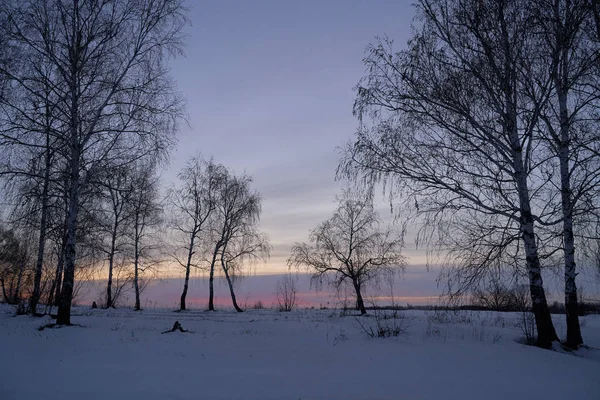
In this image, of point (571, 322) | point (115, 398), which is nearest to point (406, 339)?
point (571, 322)

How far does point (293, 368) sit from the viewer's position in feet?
26.2

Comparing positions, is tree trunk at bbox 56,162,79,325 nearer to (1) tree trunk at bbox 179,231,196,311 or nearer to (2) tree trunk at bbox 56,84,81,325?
(2) tree trunk at bbox 56,84,81,325

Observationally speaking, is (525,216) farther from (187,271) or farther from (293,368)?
(187,271)

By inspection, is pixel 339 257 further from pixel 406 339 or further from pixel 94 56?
pixel 94 56

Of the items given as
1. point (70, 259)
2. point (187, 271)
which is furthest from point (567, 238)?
point (187, 271)

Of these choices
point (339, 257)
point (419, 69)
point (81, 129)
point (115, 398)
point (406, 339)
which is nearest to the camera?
point (115, 398)

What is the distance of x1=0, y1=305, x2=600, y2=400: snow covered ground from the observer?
6527mm

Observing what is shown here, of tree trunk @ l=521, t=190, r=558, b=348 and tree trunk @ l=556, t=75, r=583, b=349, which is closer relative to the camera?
tree trunk @ l=521, t=190, r=558, b=348

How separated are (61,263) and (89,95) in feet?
32.7

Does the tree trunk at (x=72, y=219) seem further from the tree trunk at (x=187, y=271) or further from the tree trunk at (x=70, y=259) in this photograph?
the tree trunk at (x=187, y=271)

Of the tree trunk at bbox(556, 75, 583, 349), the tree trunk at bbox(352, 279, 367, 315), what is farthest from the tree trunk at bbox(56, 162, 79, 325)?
the tree trunk at bbox(352, 279, 367, 315)

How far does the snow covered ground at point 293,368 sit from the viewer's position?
653 centimetres

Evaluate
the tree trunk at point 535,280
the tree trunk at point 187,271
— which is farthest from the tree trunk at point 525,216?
the tree trunk at point 187,271

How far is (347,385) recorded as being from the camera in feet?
22.5
